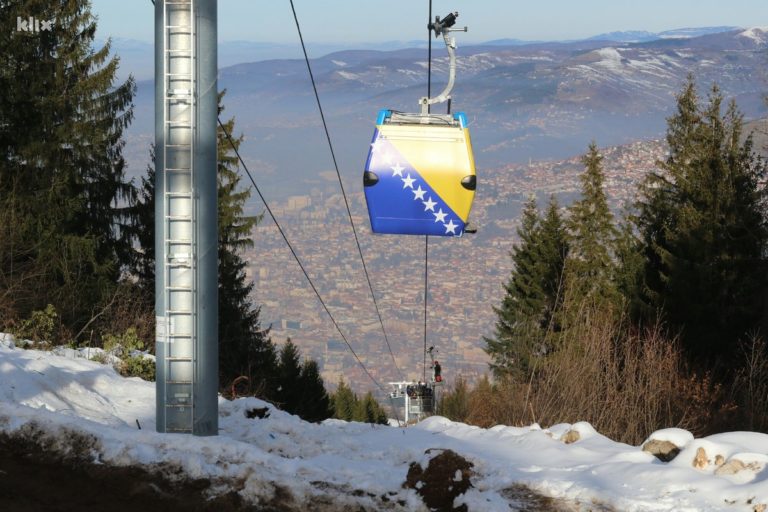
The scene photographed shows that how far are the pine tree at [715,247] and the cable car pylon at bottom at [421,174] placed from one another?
19682 mm

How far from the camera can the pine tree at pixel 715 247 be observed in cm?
3164

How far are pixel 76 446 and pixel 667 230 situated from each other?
2932 cm

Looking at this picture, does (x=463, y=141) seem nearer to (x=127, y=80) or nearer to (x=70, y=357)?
(x=70, y=357)

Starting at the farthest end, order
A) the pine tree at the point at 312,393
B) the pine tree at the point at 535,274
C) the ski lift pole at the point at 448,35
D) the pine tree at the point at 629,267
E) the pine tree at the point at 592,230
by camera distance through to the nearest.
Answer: the pine tree at the point at 535,274
the pine tree at the point at 592,230
the pine tree at the point at 312,393
the pine tree at the point at 629,267
the ski lift pole at the point at 448,35

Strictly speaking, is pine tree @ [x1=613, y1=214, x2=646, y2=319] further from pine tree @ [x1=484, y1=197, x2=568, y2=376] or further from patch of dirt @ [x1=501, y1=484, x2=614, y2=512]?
Answer: patch of dirt @ [x1=501, y1=484, x2=614, y2=512]

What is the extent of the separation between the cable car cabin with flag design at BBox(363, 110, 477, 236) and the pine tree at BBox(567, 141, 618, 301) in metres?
30.9

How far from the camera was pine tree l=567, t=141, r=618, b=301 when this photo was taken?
1699 inches

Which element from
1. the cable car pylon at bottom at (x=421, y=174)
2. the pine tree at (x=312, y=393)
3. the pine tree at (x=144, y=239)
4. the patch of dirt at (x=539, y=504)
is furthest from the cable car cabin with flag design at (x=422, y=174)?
the pine tree at (x=312, y=393)

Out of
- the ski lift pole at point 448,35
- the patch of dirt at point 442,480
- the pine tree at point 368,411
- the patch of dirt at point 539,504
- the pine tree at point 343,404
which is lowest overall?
the pine tree at point 368,411

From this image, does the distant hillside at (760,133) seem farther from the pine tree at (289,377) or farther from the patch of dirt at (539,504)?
the patch of dirt at (539,504)

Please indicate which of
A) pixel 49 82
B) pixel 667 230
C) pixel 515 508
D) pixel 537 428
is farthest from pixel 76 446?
pixel 667 230

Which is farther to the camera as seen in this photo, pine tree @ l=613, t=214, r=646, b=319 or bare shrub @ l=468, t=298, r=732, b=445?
pine tree @ l=613, t=214, r=646, b=319

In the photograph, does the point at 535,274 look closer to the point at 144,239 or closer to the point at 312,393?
the point at 312,393

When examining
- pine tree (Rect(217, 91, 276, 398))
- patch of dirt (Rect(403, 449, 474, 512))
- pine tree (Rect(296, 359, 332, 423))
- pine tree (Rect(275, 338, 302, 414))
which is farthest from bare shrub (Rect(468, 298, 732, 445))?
pine tree (Rect(296, 359, 332, 423))
